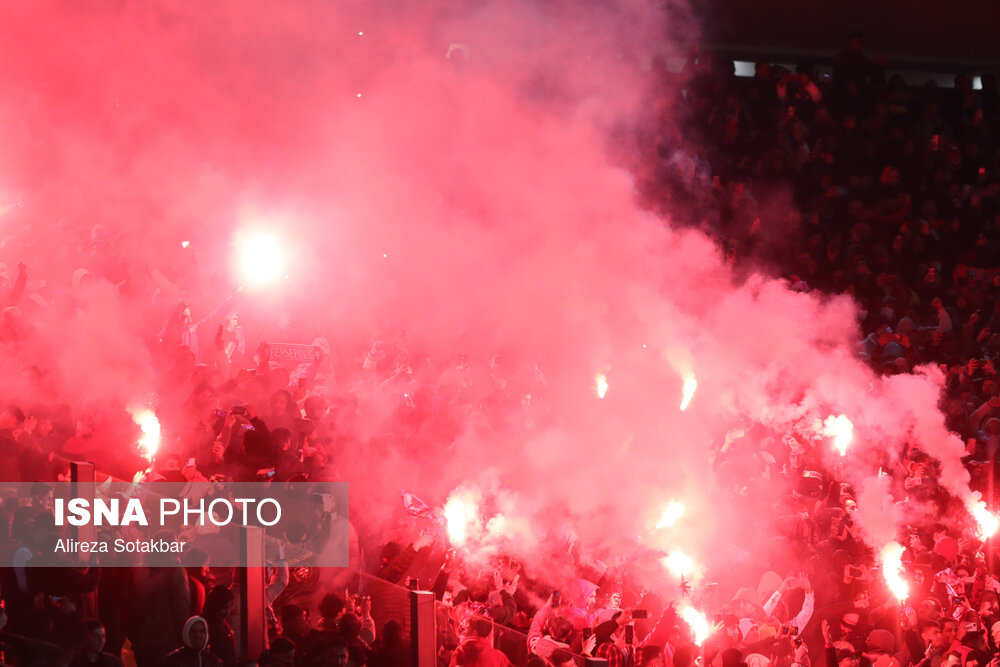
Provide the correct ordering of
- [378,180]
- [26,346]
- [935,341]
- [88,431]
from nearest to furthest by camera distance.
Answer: [88,431]
[26,346]
[935,341]
[378,180]

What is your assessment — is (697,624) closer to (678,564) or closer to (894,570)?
(678,564)

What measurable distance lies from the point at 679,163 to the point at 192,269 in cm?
421

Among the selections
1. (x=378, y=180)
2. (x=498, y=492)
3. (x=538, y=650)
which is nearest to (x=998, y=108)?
(x=378, y=180)

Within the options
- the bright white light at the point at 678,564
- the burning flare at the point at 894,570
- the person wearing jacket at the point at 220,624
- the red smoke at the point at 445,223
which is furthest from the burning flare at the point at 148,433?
the burning flare at the point at 894,570

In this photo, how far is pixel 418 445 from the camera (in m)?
6.11

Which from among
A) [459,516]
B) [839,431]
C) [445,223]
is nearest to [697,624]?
[459,516]

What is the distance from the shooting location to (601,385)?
25.5ft

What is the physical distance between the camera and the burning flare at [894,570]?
506cm

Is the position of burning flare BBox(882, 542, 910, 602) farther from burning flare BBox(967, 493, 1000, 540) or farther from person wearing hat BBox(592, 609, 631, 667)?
person wearing hat BBox(592, 609, 631, 667)

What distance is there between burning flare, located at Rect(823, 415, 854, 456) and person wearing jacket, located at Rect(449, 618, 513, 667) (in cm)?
384

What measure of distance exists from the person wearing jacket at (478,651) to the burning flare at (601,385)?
3.96 metres

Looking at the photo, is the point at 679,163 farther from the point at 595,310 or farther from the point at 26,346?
the point at 26,346

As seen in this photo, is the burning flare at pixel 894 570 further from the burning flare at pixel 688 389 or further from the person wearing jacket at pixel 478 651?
the person wearing jacket at pixel 478 651

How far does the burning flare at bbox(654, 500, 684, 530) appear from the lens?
606cm
